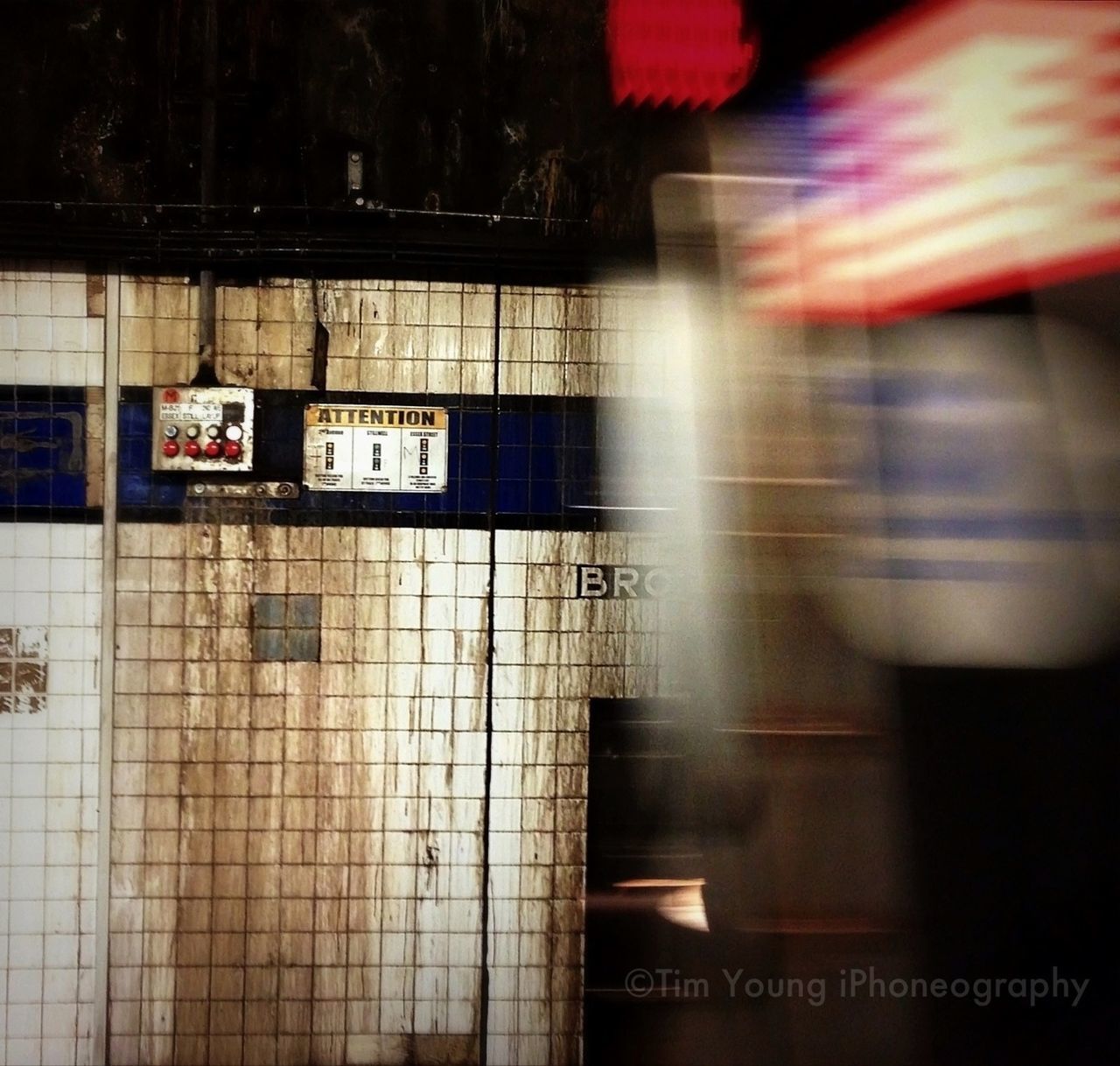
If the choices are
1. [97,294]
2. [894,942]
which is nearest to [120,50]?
[97,294]

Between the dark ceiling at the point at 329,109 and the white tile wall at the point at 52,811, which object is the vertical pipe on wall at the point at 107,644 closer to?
the white tile wall at the point at 52,811

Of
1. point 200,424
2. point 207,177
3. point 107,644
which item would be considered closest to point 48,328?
point 200,424

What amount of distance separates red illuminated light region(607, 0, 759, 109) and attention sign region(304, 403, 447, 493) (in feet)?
5.94

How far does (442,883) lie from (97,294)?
308cm

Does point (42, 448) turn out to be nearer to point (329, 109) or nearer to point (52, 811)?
point (52, 811)

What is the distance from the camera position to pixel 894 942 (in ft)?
5.55

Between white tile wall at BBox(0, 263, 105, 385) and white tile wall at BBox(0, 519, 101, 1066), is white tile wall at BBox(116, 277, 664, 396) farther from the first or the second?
white tile wall at BBox(0, 519, 101, 1066)

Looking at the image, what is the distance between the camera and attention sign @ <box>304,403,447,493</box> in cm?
375

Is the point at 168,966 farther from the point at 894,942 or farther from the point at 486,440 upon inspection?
the point at 894,942

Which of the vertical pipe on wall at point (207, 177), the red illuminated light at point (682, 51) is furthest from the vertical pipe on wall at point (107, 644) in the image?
the red illuminated light at point (682, 51)

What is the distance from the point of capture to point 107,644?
3740 millimetres

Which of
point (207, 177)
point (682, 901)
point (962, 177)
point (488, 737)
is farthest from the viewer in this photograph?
point (488, 737)

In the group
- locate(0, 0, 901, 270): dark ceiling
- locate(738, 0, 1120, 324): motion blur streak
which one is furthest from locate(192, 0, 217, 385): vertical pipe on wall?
locate(738, 0, 1120, 324): motion blur streak

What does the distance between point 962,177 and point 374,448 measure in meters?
2.65
